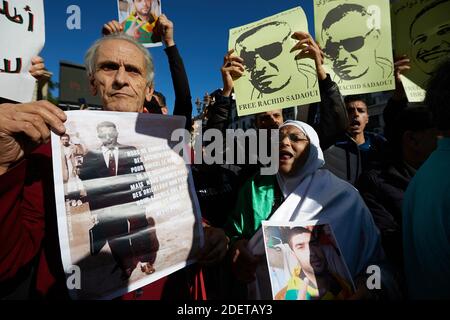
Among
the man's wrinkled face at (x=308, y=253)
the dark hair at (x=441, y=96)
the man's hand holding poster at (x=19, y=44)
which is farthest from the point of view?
the man's hand holding poster at (x=19, y=44)

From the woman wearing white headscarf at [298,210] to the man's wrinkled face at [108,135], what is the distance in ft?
3.16

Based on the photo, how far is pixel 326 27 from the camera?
1.99 meters

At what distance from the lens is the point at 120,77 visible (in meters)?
1.28

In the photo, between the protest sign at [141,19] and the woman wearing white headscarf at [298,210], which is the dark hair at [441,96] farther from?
the protest sign at [141,19]

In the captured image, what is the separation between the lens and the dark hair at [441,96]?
1186 millimetres

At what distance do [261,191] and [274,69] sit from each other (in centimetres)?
89

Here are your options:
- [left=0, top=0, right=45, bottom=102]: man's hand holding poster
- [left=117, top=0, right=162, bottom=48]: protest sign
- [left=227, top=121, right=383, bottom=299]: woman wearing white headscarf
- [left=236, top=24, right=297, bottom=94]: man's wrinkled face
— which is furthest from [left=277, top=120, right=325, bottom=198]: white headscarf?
[left=0, top=0, right=45, bottom=102]: man's hand holding poster

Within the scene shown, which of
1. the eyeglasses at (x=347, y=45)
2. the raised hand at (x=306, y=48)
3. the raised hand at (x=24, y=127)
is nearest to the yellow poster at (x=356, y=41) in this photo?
the eyeglasses at (x=347, y=45)

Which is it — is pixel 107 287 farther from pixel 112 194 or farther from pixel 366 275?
pixel 366 275

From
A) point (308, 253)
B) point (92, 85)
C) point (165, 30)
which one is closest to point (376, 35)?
point (165, 30)

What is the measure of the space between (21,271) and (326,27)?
2306 mm

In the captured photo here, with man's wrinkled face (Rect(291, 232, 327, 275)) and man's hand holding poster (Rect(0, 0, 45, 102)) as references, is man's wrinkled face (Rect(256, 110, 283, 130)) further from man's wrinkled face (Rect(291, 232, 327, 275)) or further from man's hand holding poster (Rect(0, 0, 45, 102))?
man's hand holding poster (Rect(0, 0, 45, 102))

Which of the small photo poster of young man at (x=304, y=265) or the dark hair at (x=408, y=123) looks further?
the dark hair at (x=408, y=123)
